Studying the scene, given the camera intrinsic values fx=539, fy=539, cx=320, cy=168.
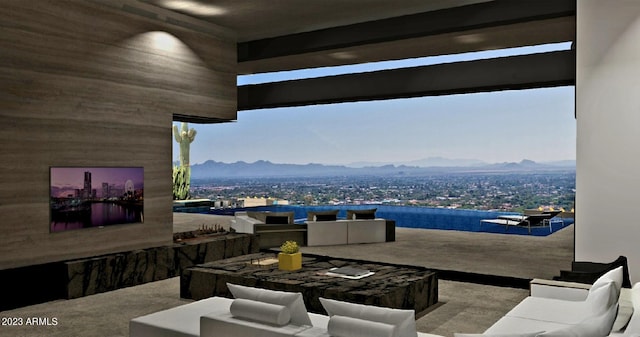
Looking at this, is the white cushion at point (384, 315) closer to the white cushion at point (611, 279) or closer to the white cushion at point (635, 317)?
the white cushion at point (635, 317)

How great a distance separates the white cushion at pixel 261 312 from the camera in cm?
329

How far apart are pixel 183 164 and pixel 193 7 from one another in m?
10.7

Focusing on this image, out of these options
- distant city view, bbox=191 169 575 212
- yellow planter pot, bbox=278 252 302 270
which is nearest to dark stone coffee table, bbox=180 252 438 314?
yellow planter pot, bbox=278 252 302 270

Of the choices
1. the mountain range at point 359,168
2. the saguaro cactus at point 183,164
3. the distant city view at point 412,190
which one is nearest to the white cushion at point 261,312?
the distant city view at point 412,190

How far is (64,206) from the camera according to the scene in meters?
6.22

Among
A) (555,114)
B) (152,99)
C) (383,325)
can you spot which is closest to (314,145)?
(555,114)

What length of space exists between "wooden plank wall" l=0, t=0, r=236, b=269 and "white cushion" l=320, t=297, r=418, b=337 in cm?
420

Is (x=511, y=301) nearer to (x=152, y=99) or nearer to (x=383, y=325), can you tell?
(x=383, y=325)

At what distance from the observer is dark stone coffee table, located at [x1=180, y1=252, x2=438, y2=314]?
16.5ft

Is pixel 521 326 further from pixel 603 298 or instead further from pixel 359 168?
pixel 359 168

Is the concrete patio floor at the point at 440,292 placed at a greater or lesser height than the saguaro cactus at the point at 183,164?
lesser

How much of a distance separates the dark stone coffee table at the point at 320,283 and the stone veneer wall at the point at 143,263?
1.04m

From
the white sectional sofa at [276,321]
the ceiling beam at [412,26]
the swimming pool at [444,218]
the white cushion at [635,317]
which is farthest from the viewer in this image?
the swimming pool at [444,218]

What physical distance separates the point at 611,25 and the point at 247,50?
5421 millimetres
